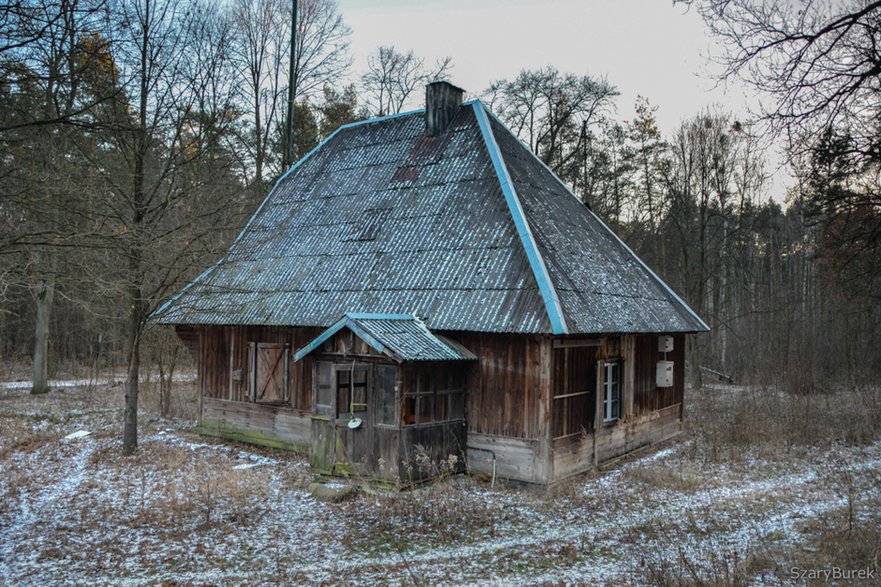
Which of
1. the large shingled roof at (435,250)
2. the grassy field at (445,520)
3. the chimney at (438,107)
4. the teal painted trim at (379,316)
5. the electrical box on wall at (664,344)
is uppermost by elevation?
the chimney at (438,107)

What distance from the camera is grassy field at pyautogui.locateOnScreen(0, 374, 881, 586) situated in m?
7.12

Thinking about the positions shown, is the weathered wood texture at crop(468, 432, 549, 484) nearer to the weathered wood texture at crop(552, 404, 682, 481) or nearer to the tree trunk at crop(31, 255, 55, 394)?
the weathered wood texture at crop(552, 404, 682, 481)

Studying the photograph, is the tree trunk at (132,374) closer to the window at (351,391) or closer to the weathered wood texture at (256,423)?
the weathered wood texture at (256,423)

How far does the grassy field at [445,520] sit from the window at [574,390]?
0.97m

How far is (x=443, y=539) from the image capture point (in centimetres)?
836

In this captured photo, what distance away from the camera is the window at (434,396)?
11031 millimetres

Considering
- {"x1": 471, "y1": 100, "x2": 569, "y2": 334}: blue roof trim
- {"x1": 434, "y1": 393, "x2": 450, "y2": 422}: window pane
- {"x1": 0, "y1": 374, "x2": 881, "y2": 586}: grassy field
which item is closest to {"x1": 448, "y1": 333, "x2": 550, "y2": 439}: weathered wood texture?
{"x1": 434, "y1": 393, "x2": 450, "y2": 422}: window pane

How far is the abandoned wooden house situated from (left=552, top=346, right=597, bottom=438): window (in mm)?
42

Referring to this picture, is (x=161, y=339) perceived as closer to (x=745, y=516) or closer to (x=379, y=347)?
(x=379, y=347)

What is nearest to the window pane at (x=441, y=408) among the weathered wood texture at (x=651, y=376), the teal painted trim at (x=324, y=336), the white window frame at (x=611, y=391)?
the teal painted trim at (x=324, y=336)

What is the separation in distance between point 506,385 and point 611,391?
2.82 metres

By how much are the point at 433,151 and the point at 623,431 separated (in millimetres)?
7478

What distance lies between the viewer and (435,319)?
1170 centimetres

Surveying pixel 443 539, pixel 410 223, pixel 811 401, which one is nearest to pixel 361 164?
pixel 410 223
